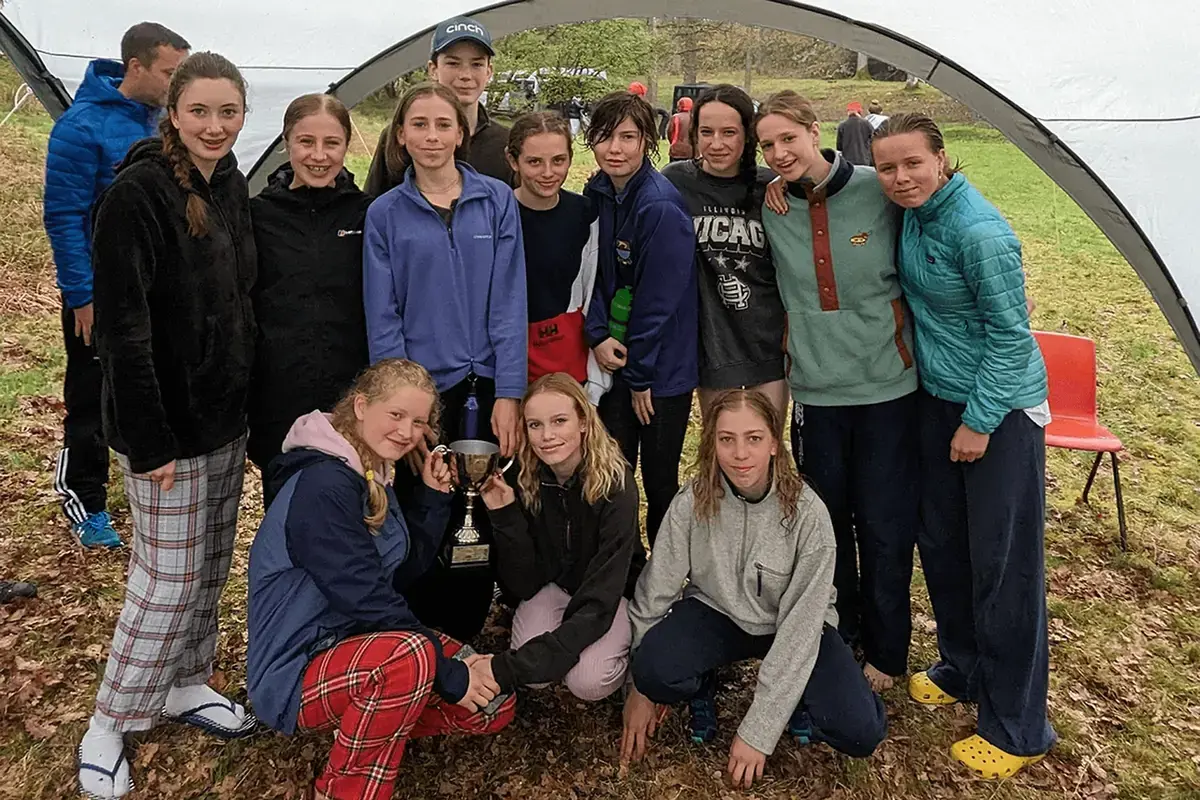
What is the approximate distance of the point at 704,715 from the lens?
9.70ft

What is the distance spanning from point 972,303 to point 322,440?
6.21 ft

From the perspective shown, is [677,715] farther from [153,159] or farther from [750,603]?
[153,159]

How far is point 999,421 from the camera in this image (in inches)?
99.3

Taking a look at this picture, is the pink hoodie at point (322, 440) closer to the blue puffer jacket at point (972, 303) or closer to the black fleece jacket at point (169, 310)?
the black fleece jacket at point (169, 310)

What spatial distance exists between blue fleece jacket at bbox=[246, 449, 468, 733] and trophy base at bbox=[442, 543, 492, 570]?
40 cm

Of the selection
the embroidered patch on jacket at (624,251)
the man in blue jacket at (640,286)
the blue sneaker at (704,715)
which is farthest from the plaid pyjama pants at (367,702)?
the embroidered patch on jacket at (624,251)

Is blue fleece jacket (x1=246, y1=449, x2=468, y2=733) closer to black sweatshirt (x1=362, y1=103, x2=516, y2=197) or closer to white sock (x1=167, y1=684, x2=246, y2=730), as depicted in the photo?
white sock (x1=167, y1=684, x2=246, y2=730)

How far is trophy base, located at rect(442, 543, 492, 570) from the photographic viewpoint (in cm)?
293

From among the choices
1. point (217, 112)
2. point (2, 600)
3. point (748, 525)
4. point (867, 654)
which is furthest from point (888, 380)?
point (2, 600)

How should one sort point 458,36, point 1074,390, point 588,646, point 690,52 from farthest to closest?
point 690,52 < point 1074,390 < point 458,36 < point 588,646

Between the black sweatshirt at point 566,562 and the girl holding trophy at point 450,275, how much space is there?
0.22m

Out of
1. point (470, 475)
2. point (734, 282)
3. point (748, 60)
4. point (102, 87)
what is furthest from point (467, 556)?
point (748, 60)

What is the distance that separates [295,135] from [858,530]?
85.9 inches

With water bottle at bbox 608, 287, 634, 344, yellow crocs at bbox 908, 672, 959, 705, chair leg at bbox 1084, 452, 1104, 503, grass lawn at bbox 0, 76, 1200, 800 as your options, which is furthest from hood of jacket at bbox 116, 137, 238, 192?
chair leg at bbox 1084, 452, 1104, 503
